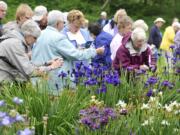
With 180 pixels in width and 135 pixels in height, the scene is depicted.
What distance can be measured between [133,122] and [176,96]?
1520 mm

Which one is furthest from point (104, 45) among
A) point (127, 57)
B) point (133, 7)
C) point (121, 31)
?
point (133, 7)

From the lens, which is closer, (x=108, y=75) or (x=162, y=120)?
(x=162, y=120)

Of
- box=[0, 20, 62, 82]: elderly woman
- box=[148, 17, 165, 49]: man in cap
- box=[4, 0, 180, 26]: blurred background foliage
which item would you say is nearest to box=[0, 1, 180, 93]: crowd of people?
box=[0, 20, 62, 82]: elderly woman

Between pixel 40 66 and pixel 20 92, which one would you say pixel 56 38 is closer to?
pixel 40 66

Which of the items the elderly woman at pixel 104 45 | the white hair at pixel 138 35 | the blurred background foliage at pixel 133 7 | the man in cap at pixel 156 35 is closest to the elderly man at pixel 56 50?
the white hair at pixel 138 35

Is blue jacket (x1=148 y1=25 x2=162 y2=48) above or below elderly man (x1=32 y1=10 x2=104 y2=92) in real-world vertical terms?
below

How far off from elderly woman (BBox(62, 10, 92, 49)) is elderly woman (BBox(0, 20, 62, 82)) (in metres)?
1.20

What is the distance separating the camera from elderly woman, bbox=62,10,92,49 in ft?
23.0

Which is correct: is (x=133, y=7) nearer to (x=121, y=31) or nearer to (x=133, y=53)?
(x=121, y=31)

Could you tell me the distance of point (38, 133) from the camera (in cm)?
491

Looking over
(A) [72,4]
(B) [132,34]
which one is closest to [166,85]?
(B) [132,34]

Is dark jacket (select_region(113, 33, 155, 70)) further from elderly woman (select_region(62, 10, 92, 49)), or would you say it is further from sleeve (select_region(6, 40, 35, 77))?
sleeve (select_region(6, 40, 35, 77))

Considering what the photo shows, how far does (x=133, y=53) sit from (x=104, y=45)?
2.91 feet

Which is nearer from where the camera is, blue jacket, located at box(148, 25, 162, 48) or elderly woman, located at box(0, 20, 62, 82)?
elderly woman, located at box(0, 20, 62, 82)
